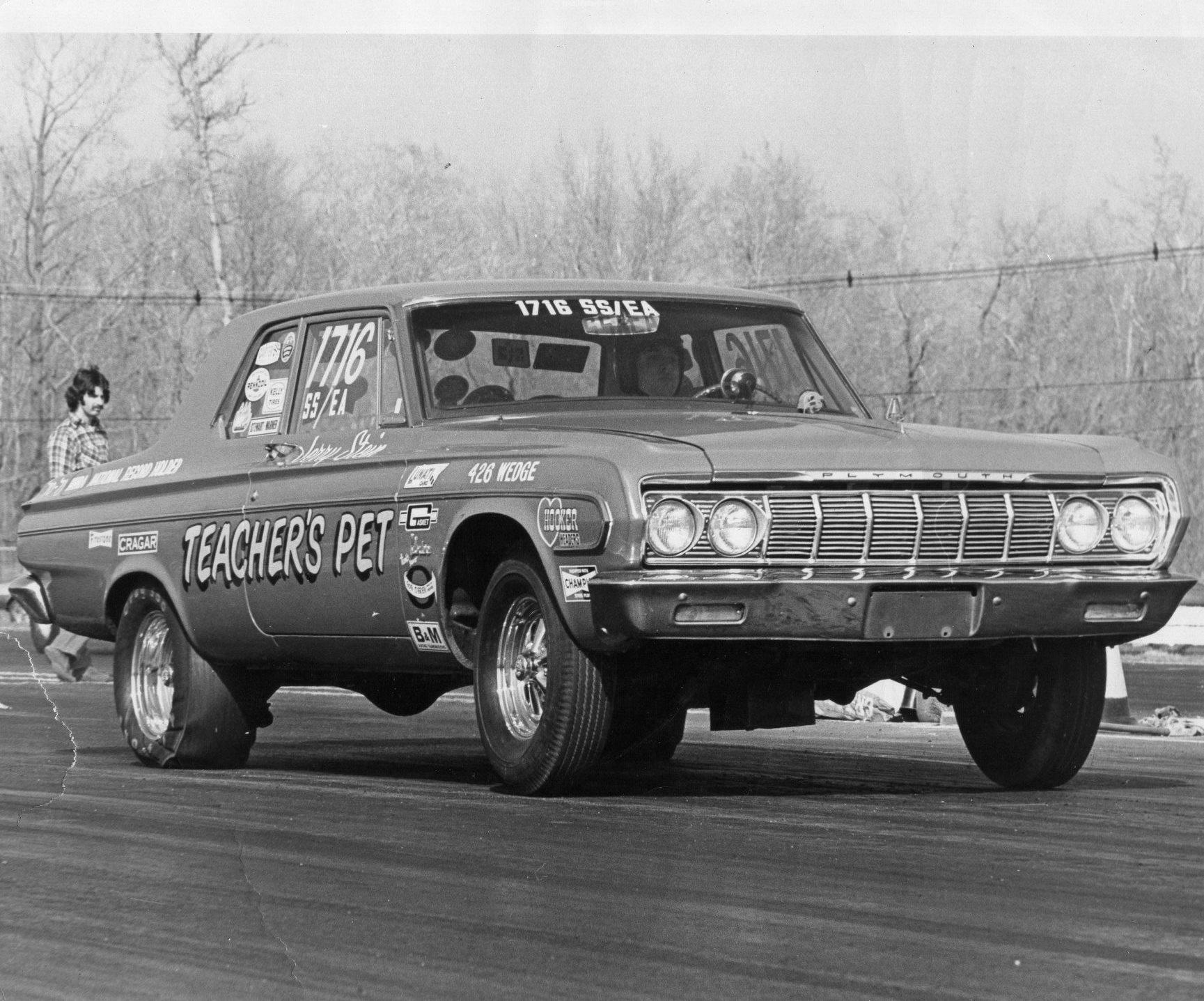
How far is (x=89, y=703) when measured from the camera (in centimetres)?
1265

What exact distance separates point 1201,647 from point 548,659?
12.4m

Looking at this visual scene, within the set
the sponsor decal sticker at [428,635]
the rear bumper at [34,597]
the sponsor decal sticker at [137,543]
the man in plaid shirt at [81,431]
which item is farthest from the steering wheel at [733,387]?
the man in plaid shirt at [81,431]

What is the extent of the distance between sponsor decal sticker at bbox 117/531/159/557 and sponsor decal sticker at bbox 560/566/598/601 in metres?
2.70

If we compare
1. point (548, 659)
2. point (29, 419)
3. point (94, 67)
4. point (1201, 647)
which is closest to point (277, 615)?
point (548, 659)

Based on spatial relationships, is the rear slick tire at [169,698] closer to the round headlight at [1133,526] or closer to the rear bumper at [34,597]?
the rear bumper at [34,597]

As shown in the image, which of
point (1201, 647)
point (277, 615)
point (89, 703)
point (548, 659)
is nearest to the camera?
point (548, 659)

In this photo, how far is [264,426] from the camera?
8.85m

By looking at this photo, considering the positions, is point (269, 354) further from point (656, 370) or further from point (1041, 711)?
point (1041, 711)

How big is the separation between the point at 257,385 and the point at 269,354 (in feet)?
0.45

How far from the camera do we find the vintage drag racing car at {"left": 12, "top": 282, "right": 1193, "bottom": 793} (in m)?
6.83

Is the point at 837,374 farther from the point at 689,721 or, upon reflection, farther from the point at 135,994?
the point at 135,994

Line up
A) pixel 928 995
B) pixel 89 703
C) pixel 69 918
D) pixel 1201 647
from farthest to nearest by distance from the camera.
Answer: pixel 1201 647 → pixel 89 703 → pixel 69 918 → pixel 928 995

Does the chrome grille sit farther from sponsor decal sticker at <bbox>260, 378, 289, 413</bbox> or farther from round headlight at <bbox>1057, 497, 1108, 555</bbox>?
sponsor decal sticker at <bbox>260, 378, 289, 413</bbox>

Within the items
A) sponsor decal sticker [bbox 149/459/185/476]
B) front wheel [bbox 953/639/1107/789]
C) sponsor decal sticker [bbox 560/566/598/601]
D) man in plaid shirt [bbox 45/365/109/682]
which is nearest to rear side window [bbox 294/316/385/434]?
sponsor decal sticker [bbox 149/459/185/476]
